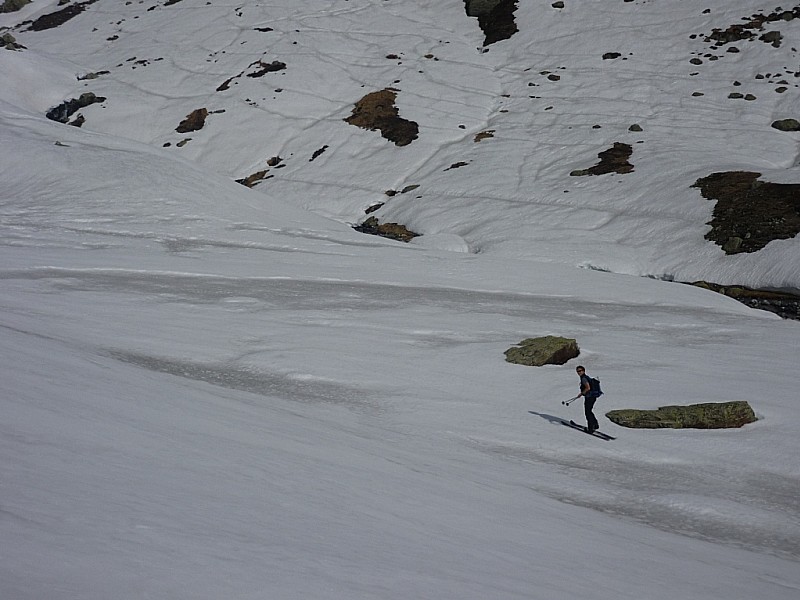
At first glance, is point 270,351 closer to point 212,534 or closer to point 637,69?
point 212,534

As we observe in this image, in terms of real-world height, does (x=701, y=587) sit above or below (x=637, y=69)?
above

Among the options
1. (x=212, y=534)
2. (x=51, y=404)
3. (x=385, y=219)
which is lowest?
(x=385, y=219)

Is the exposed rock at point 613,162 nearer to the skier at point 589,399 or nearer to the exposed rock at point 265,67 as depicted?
the skier at point 589,399

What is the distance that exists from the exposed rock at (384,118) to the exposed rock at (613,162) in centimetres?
1555

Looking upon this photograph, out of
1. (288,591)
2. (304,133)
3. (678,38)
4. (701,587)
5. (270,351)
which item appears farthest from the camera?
(678,38)

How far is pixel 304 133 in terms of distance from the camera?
2392 inches

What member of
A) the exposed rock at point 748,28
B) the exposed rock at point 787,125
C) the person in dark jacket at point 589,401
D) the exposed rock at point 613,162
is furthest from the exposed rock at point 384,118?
the person in dark jacket at point 589,401

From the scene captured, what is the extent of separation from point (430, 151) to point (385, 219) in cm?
1122

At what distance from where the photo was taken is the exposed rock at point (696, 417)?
583 inches

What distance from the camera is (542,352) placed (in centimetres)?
1833

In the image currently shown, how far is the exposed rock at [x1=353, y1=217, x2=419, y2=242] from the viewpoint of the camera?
43.8 m

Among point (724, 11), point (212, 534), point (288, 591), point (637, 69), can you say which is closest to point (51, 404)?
point (212, 534)

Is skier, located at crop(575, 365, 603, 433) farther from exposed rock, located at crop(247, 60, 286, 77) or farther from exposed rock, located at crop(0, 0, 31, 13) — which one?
exposed rock, located at crop(0, 0, 31, 13)

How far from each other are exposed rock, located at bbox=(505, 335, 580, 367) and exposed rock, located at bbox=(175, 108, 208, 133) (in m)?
51.4
